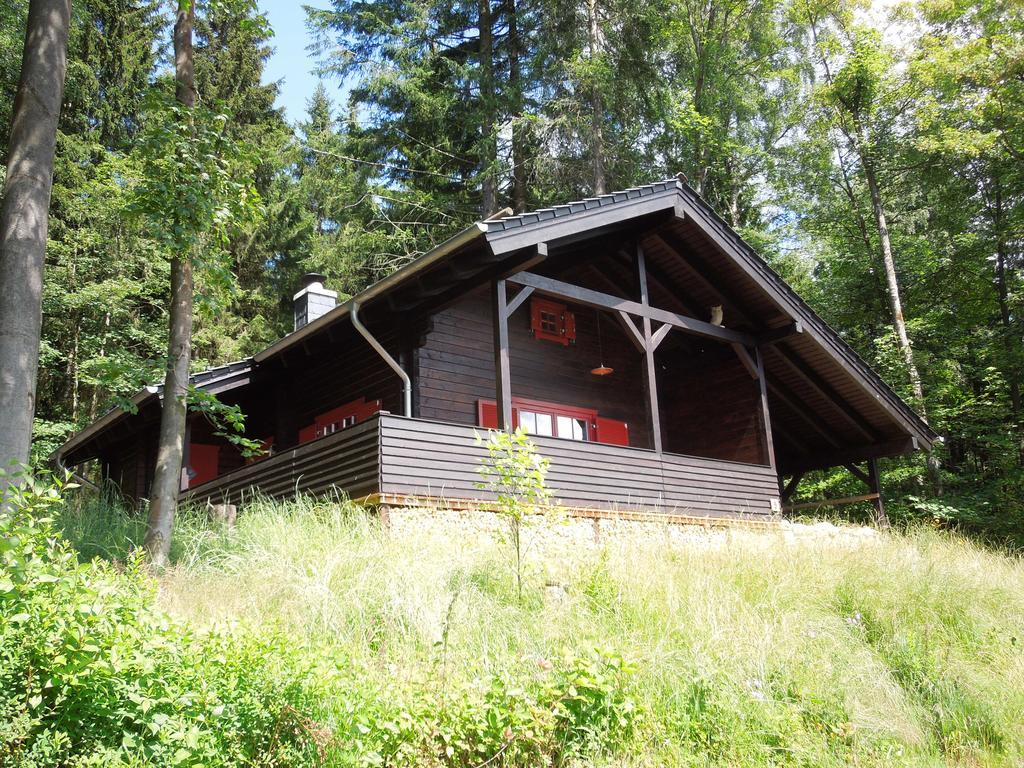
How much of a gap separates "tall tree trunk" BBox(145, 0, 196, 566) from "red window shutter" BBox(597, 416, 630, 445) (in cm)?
802

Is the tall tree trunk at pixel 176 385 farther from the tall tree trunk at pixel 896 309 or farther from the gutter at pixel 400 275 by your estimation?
the tall tree trunk at pixel 896 309

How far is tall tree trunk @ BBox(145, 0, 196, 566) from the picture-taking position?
7.49 meters

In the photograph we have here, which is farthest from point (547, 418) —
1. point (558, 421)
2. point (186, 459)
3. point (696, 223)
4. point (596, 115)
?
point (596, 115)

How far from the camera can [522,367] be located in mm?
13883

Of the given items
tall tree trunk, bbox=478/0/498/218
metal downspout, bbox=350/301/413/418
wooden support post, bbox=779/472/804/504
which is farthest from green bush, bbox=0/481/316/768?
tall tree trunk, bbox=478/0/498/218

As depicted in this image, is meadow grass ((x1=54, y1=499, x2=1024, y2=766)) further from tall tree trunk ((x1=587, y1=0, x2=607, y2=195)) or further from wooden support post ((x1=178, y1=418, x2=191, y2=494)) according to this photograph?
tall tree trunk ((x1=587, y1=0, x2=607, y2=195))

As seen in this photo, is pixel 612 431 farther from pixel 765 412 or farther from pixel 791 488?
pixel 791 488

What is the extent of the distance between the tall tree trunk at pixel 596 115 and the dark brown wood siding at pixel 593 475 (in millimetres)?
11233

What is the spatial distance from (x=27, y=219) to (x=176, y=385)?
232cm

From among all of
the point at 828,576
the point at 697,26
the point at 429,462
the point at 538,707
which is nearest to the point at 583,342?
the point at 429,462

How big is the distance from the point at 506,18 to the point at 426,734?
24.0 metres

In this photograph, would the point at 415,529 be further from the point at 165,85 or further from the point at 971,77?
the point at 971,77

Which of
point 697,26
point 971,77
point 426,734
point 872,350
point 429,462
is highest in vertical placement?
point 697,26

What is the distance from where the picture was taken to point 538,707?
4.59 meters
